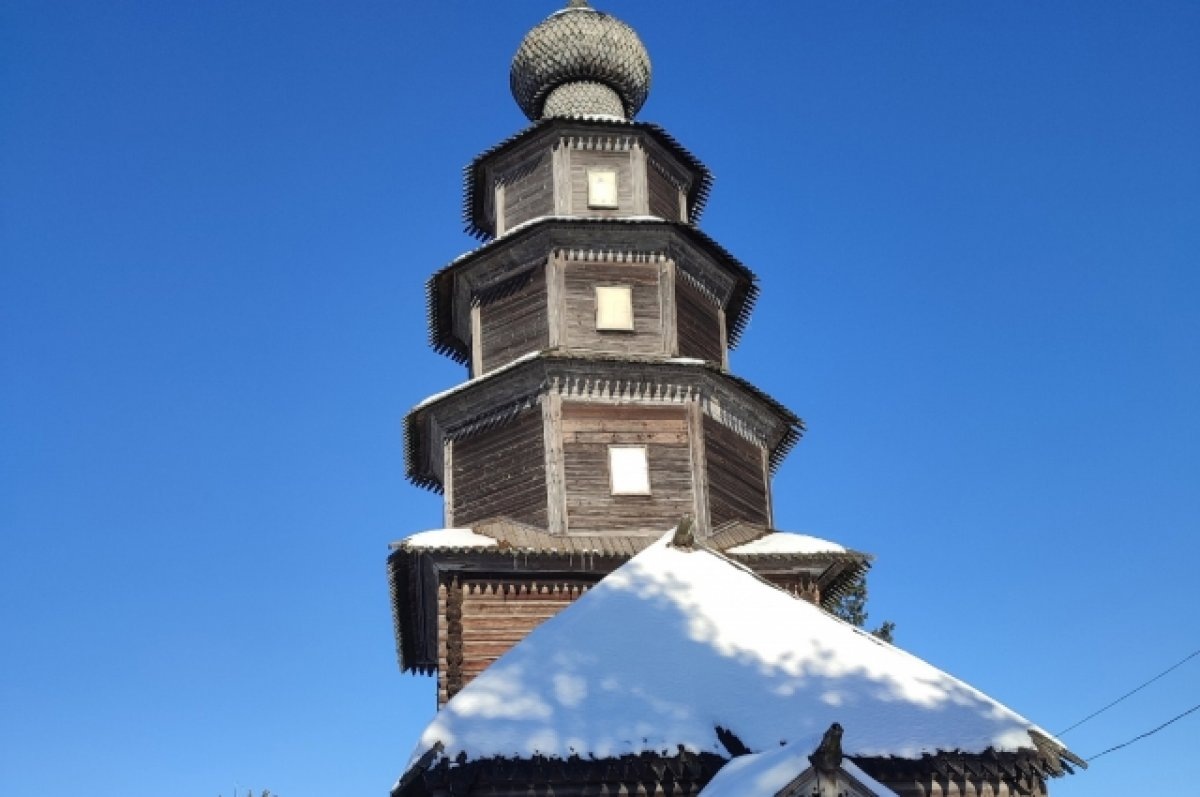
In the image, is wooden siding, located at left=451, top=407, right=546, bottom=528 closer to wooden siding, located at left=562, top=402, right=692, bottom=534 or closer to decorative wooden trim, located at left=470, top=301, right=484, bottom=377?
wooden siding, located at left=562, top=402, right=692, bottom=534

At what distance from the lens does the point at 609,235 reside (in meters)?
24.6

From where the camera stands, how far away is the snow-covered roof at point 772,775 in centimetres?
1325

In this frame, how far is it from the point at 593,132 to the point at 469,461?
7.24 m

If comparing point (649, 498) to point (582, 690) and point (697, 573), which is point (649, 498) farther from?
point (582, 690)

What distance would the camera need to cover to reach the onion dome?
2830 centimetres

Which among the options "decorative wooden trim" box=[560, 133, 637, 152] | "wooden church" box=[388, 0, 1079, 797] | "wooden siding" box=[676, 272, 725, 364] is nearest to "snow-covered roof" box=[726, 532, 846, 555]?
"wooden church" box=[388, 0, 1079, 797]

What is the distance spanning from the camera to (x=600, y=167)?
26.1 metres

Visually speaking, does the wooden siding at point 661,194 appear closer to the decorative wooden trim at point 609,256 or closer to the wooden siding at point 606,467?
the decorative wooden trim at point 609,256

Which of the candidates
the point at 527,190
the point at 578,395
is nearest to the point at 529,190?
the point at 527,190

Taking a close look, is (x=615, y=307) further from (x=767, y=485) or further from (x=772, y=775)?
(x=772, y=775)

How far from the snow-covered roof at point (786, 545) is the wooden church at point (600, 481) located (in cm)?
7

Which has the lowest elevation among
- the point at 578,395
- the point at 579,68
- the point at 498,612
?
the point at 498,612

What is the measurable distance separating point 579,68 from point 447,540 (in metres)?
11.8

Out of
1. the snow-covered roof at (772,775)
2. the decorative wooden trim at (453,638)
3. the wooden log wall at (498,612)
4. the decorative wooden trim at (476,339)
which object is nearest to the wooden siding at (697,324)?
the decorative wooden trim at (476,339)
